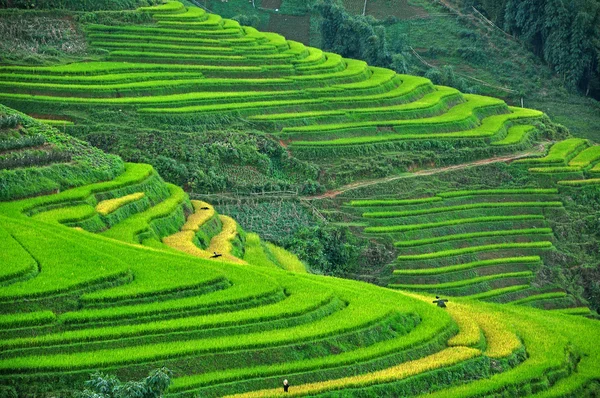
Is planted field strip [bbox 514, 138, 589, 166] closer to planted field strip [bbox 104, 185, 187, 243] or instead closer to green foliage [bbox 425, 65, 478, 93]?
green foliage [bbox 425, 65, 478, 93]

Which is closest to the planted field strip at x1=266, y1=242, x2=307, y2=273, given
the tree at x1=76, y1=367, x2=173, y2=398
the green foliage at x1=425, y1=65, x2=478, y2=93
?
the tree at x1=76, y1=367, x2=173, y2=398

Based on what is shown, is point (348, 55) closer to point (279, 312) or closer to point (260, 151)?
point (260, 151)

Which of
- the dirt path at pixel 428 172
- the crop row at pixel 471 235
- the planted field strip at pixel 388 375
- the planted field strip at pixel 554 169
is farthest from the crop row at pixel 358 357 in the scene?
the planted field strip at pixel 554 169

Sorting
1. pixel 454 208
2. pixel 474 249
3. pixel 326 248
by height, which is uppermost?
pixel 454 208

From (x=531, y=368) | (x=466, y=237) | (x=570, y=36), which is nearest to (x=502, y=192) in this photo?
(x=466, y=237)

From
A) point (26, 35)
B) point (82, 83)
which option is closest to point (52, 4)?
point (26, 35)

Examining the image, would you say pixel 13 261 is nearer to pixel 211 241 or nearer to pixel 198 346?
pixel 198 346
